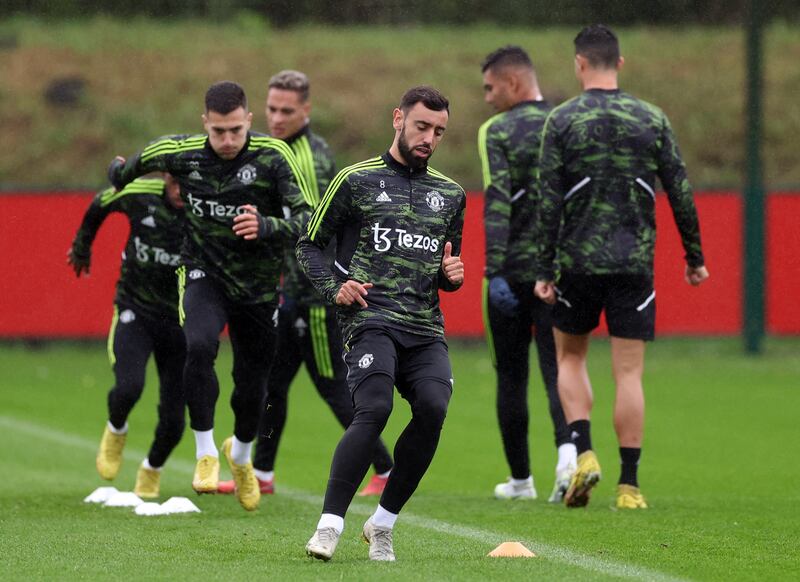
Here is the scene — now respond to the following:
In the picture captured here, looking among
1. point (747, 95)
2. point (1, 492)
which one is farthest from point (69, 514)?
point (747, 95)

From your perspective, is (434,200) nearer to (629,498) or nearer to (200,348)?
(200,348)

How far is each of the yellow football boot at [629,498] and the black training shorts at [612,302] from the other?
0.80 metres

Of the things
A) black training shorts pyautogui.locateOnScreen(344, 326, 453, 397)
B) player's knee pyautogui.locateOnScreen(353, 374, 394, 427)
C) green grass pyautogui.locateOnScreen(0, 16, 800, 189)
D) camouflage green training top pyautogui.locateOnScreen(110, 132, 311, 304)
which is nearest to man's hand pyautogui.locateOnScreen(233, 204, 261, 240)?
camouflage green training top pyautogui.locateOnScreen(110, 132, 311, 304)

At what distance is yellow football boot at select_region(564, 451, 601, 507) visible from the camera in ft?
25.5

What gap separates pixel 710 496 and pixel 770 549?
2.00 metres

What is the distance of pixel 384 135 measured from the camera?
85.7ft

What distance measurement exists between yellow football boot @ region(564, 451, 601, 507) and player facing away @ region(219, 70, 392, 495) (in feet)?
4.52

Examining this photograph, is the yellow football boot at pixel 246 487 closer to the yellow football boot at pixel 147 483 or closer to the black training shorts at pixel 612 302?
the yellow football boot at pixel 147 483

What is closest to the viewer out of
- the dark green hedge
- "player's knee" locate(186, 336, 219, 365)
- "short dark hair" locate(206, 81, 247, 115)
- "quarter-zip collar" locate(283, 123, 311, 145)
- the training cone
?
the training cone

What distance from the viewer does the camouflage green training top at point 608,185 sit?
26.3 ft

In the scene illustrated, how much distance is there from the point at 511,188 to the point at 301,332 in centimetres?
149

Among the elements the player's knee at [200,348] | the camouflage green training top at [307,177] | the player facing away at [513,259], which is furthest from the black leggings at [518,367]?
the player's knee at [200,348]

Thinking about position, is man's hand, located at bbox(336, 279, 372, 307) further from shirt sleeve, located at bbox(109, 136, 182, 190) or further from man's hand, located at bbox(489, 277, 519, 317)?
man's hand, located at bbox(489, 277, 519, 317)

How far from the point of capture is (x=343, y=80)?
28.0 m
